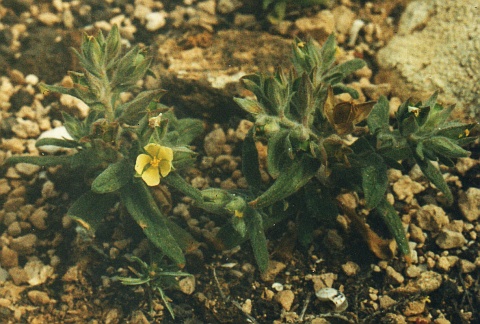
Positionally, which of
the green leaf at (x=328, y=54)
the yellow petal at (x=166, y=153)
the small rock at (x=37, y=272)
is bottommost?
the small rock at (x=37, y=272)

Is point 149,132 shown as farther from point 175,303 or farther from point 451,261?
point 451,261

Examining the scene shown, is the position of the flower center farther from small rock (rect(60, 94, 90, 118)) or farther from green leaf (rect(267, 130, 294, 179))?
small rock (rect(60, 94, 90, 118))

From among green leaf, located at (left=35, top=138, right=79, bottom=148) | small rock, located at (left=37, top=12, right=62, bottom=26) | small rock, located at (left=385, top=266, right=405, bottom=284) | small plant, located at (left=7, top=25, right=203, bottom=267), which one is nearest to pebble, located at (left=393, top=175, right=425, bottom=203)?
A: small rock, located at (left=385, top=266, right=405, bottom=284)


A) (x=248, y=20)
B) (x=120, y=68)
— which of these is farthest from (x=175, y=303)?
(x=248, y=20)

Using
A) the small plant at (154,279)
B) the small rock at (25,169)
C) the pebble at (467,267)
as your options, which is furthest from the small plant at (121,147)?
the pebble at (467,267)

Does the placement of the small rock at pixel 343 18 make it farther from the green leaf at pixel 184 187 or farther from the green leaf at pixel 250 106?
the green leaf at pixel 184 187
